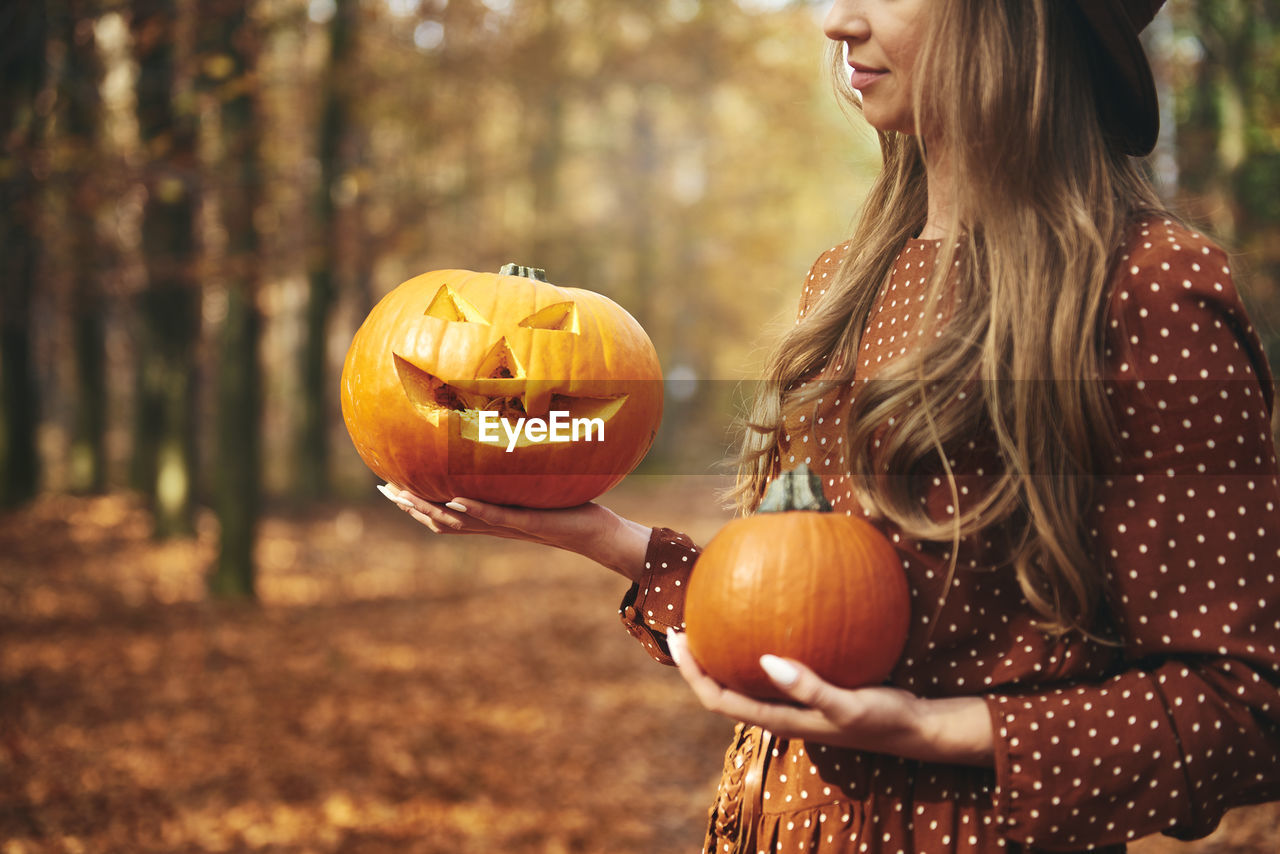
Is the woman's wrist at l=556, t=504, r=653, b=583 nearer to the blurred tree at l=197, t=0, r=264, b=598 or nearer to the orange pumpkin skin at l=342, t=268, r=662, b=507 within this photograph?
the orange pumpkin skin at l=342, t=268, r=662, b=507

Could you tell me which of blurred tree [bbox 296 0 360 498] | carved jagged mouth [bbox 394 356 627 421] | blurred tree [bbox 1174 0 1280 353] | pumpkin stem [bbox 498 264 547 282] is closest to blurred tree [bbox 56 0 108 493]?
blurred tree [bbox 296 0 360 498]

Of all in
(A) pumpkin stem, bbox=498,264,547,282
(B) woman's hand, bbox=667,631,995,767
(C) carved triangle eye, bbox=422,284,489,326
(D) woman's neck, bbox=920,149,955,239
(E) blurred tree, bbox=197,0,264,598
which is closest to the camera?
(B) woman's hand, bbox=667,631,995,767

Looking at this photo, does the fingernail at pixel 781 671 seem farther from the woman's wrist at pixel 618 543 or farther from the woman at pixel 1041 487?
the woman's wrist at pixel 618 543

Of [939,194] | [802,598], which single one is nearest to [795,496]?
[802,598]

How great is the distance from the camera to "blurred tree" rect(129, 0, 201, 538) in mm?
6844

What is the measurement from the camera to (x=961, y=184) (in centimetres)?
166

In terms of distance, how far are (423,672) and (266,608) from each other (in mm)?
2305

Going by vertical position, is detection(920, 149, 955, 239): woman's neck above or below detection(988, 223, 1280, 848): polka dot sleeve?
above

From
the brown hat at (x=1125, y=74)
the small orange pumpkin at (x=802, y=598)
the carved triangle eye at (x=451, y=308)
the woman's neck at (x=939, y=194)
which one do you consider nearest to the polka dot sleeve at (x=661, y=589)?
the small orange pumpkin at (x=802, y=598)

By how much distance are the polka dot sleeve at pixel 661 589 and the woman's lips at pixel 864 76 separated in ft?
2.91

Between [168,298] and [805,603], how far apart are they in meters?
12.7

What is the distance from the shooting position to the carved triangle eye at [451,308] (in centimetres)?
214

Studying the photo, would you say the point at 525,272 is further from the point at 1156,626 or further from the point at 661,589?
the point at 1156,626

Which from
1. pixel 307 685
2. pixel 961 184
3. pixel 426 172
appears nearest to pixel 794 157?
pixel 426 172
